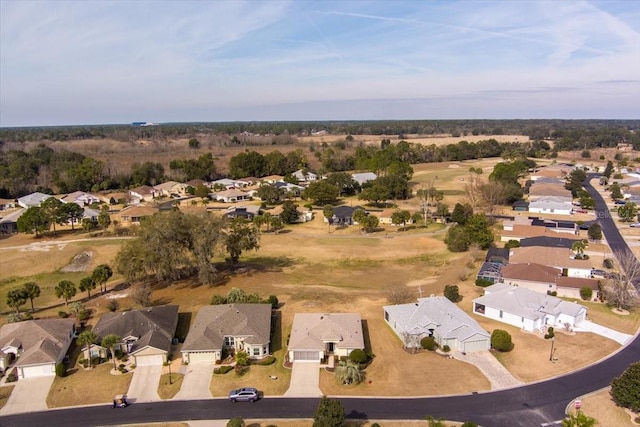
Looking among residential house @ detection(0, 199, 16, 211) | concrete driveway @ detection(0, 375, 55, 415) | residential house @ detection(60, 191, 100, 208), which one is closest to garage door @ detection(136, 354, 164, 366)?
concrete driveway @ detection(0, 375, 55, 415)

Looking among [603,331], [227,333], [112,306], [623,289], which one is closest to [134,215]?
[112,306]

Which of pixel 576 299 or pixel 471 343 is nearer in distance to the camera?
pixel 471 343

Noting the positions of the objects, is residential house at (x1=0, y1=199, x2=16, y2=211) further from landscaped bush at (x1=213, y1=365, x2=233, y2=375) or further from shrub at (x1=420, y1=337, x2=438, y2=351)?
shrub at (x1=420, y1=337, x2=438, y2=351)

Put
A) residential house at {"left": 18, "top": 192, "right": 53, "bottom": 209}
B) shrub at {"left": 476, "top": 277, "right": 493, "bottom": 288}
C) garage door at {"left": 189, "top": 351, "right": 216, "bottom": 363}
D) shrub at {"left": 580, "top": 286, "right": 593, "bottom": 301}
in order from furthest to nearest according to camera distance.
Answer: residential house at {"left": 18, "top": 192, "right": 53, "bottom": 209} → shrub at {"left": 476, "top": 277, "right": 493, "bottom": 288} → shrub at {"left": 580, "top": 286, "right": 593, "bottom": 301} → garage door at {"left": 189, "top": 351, "right": 216, "bottom": 363}

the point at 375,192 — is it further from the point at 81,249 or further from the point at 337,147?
the point at 337,147

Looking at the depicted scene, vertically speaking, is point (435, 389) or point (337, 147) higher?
point (337, 147)

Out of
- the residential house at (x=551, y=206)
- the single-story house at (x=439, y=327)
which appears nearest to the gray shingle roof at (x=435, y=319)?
the single-story house at (x=439, y=327)

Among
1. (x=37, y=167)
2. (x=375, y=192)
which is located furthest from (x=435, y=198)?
(x=37, y=167)
